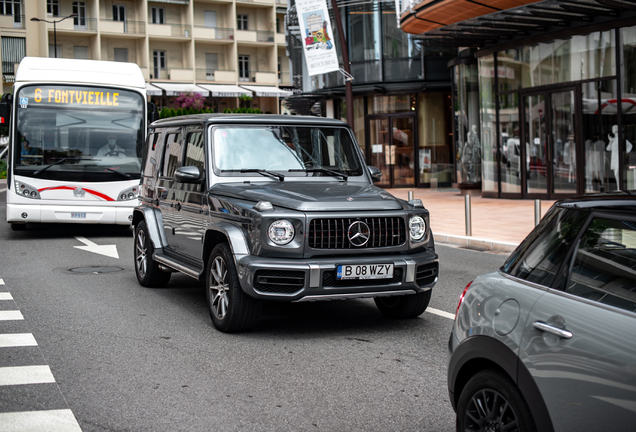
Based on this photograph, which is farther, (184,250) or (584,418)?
(184,250)

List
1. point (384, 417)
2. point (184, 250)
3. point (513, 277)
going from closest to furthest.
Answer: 1. point (513, 277)
2. point (384, 417)
3. point (184, 250)

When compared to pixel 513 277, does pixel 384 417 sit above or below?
below

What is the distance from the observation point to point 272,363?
5.68m

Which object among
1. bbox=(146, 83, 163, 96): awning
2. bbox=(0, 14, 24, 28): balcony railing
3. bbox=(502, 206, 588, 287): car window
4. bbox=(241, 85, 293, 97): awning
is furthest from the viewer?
bbox=(241, 85, 293, 97): awning

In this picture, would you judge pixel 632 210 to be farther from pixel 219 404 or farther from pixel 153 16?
pixel 153 16

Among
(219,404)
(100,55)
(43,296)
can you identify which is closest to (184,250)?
(43,296)

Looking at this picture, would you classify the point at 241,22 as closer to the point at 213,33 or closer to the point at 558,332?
the point at 213,33

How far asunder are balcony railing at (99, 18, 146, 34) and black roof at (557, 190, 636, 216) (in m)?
62.1

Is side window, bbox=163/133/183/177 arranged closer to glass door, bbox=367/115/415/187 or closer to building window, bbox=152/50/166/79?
glass door, bbox=367/115/415/187

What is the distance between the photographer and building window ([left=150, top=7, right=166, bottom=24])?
211ft

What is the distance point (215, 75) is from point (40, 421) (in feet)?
208

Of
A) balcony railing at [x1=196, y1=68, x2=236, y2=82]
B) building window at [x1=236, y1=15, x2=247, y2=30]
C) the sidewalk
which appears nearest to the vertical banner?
the sidewalk

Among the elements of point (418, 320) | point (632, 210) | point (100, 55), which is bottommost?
point (418, 320)

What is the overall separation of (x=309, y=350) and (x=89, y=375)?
1.67m
